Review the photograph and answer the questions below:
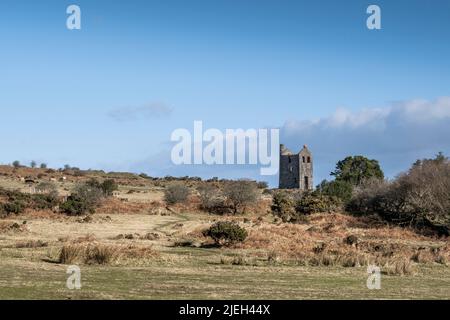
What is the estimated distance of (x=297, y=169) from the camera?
106 metres

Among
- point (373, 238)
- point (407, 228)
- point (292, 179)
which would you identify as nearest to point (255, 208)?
point (407, 228)

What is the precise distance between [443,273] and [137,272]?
10.8 metres

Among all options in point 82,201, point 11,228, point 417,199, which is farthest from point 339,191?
point 11,228

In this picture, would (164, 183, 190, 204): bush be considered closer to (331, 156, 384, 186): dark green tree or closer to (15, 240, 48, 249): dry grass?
(331, 156, 384, 186): dark green tree

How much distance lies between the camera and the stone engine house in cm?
10562

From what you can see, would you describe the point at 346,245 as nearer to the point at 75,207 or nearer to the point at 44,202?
the point at 75,207

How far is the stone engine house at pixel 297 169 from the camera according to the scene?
10562 centimetres

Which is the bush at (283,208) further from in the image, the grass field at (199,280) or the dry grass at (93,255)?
the dry grass at (93,255)

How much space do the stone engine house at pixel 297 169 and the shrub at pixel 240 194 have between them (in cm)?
3506

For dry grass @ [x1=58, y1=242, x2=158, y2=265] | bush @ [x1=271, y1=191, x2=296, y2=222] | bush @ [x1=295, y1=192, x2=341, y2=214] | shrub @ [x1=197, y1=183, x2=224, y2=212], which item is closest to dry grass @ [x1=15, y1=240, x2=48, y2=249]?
dry grass @ [x1=58, y1=242, x2=158, y2=265]

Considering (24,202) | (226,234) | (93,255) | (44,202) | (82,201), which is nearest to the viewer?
(93,255)

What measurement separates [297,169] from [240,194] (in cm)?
3855
